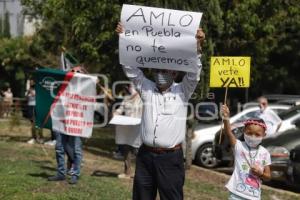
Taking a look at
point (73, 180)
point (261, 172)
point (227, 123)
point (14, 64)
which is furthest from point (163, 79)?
point (14, 64)

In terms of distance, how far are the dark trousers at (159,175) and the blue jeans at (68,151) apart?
11.7 ft

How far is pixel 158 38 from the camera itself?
670 centimetres

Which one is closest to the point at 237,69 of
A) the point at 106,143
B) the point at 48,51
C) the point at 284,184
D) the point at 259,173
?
the point at 259,173

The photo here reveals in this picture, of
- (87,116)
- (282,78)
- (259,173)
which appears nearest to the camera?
(259,173)

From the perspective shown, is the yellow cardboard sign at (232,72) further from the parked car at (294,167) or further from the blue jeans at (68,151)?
the parked car at (294,167)

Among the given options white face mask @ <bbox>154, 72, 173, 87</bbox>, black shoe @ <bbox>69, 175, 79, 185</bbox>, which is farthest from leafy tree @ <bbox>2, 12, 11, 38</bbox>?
white face mask @ <bbox>154, 72, 173, 87</bbox>

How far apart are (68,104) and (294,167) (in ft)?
12.6

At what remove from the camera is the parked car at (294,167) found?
35.6ft

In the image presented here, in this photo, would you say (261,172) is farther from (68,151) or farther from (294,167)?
(294,167)

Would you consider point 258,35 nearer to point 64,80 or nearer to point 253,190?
point 64,80

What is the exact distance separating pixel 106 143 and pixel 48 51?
1039 cm

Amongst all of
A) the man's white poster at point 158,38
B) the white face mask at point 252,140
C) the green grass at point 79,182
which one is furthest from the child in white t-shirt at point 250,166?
the green grass at point 79,182

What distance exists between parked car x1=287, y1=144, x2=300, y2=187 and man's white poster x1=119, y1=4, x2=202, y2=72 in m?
4.95

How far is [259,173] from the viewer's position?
20.5 ft
